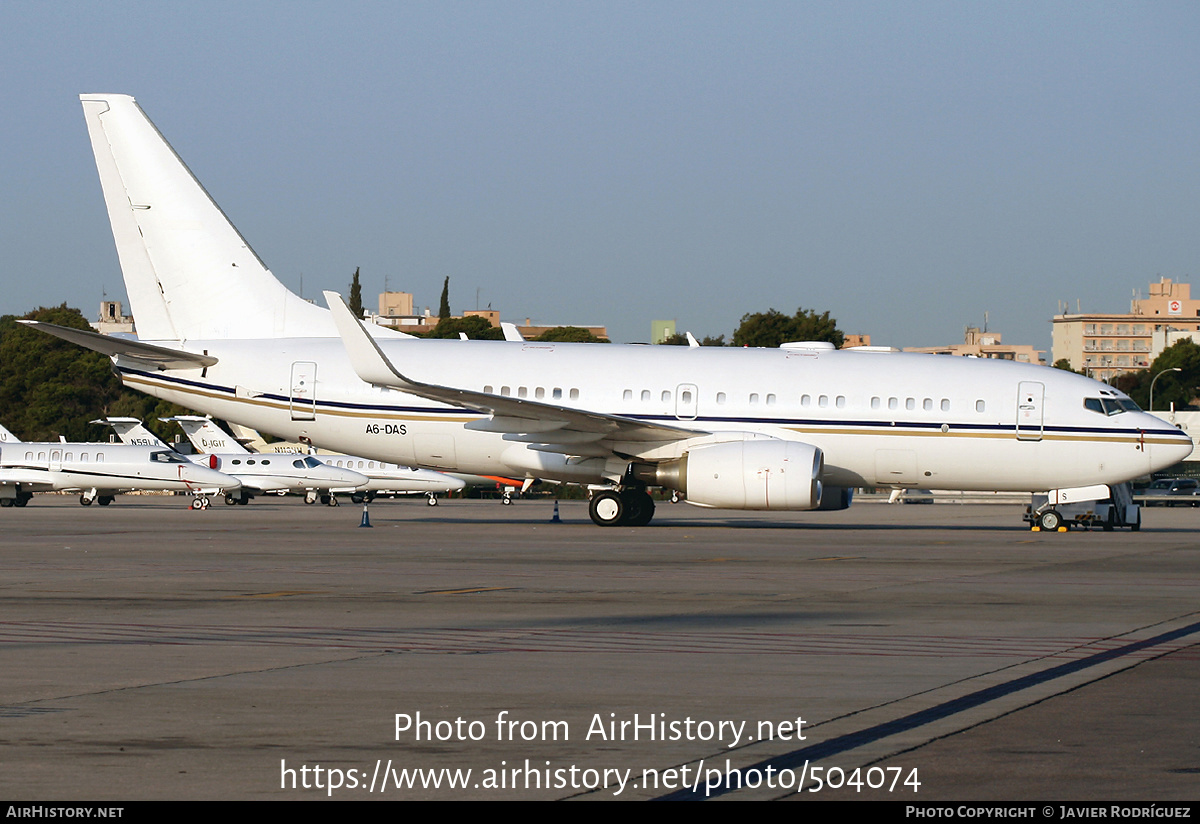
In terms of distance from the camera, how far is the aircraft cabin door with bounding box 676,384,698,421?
1264 inches

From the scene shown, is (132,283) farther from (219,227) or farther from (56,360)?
(56,360)

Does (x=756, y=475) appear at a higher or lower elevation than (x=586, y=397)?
lower

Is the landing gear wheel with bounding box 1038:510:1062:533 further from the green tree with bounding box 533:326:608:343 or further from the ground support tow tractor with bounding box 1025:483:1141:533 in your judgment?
the green tree with bounding box 533:326:608:343

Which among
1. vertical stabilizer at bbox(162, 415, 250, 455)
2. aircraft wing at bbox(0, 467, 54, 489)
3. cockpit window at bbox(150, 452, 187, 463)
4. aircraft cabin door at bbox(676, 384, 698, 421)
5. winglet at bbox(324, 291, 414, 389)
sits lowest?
aircraft wing at bbox(0, 467, 54, 489)

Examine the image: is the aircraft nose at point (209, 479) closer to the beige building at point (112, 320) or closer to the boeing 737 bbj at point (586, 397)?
the boeing 737 bbj at point (586, 397)

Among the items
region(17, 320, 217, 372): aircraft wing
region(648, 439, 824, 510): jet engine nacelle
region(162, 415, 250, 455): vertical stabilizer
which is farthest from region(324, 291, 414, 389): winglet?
region(162, 415, 250, 455): vertical stabilizer

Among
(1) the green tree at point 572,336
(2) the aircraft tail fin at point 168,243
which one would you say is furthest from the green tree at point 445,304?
(2) the aircraft tail fin at point 168,243

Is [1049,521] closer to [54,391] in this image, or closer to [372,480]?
[372,480]

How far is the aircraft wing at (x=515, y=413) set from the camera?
29.4 metres

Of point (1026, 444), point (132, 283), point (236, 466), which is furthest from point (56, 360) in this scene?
point (1026, 444)

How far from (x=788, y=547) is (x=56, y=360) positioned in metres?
97.4

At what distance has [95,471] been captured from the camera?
5475 centimetres

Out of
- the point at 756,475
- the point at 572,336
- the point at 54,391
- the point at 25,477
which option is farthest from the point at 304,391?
the point at 54,391

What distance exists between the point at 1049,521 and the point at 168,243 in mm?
22201
